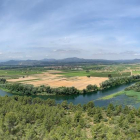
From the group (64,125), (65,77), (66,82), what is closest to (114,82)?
(66,82)

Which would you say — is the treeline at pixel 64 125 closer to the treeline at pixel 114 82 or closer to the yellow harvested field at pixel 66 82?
the treeline at pixel 114 82

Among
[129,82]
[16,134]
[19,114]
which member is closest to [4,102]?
[19,114]

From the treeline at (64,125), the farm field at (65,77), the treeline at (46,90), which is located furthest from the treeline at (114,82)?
the treeline at (64,125)

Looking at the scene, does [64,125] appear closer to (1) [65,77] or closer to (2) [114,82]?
(2) [114,82]

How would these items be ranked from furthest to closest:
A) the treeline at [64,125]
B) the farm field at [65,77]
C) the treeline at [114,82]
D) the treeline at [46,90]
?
the farm field at [65,77]
the treeline at [114,82]
the treeline at [46,90]
the treeline at [64,125]

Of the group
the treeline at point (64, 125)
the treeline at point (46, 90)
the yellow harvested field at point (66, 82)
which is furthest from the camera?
the yellow harvested field at point (66, 82)

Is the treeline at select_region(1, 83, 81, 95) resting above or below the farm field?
below

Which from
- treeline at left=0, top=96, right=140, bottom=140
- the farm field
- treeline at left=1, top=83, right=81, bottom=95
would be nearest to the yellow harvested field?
the farm field

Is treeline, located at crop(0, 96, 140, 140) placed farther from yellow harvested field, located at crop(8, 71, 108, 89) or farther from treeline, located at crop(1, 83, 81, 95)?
yellow harvested field, located at crop(8, 71, 108, 89)

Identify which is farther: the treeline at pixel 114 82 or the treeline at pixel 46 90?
the treeline at pixel 114 82

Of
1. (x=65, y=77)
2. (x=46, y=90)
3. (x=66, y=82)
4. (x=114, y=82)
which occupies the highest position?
(x=65, y=77)

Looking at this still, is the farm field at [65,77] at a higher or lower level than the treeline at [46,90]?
higher

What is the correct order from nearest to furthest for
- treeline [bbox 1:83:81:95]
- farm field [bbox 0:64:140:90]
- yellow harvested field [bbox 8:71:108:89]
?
treeline [bbox 1:83:81:95]
yellow harvested field [bbox 8:71:108:89]
farm field [bbox 0:64:140:90]

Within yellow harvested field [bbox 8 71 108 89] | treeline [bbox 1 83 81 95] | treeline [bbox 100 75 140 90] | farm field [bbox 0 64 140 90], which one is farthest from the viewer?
farm field [bbox 0 64 140 90]
